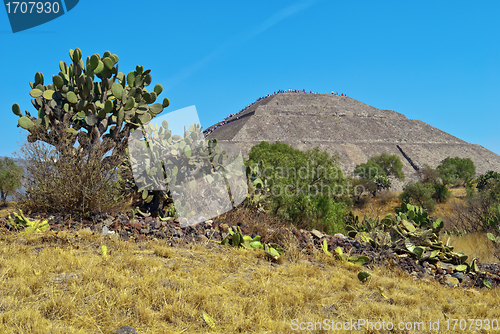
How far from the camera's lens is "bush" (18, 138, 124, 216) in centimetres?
642

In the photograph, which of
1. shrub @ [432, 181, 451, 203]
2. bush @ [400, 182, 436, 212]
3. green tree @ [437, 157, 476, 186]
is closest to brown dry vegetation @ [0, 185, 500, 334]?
bush @ [400, 182, 436, 212]

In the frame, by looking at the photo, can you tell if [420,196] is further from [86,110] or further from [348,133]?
[348,133]

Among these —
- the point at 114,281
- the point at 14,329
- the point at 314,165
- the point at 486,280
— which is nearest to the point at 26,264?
the point at 114,281

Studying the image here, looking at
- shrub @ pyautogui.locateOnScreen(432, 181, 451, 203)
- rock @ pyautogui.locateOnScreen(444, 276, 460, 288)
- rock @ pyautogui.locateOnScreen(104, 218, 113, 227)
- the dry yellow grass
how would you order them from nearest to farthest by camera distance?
1. the dry yellow grass
2. rock @ pyautogui.locateOnScreen(444, 276, 460, 288)
3. rock @ pyautogui.locateOnScreen(104, 218, 113, 227)
4. shrub @ pyautogui.locateOnScreen(432, 181, 451, 203)

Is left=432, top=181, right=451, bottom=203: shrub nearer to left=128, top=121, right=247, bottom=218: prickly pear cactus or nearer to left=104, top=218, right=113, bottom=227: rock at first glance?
left=128, top=121, right=247, bottom=218: prickly pear cactus

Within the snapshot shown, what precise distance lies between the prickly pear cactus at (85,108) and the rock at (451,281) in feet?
21.9

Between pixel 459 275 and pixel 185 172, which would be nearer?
pixel 459 275

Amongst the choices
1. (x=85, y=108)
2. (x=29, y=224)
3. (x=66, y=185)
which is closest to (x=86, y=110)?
(x=85, y=108)

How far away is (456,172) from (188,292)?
2375 inches

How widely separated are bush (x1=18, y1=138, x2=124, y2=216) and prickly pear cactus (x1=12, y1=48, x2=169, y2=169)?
1.37 feet

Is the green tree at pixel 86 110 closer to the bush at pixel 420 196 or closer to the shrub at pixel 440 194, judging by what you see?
the bush at pixel 420 196

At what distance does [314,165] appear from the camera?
18969 mm

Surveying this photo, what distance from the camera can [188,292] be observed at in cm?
370

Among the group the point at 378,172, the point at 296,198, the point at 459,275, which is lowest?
the point at 459,275
